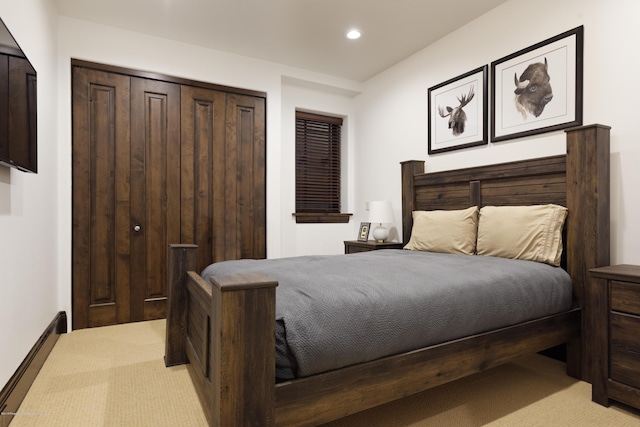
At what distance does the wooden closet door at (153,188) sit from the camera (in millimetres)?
3352

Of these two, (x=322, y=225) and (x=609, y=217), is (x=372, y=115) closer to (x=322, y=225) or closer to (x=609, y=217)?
(x=322, y=225)

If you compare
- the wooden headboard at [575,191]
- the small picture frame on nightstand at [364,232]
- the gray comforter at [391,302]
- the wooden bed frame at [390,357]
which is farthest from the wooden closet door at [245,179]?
the wooden headboard at [575,191]

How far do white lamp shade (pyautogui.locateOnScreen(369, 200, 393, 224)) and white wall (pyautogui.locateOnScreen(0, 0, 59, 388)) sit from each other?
280 centimetres

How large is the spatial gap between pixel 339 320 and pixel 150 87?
309 cm

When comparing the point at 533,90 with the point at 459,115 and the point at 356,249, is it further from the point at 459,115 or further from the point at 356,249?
the point at 356,249

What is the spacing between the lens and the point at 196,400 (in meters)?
1.91

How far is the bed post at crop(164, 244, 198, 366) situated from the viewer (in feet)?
7.50

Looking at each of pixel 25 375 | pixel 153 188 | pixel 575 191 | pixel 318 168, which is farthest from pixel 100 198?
pixel 575 191

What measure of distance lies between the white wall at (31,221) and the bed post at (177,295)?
29.6 inches

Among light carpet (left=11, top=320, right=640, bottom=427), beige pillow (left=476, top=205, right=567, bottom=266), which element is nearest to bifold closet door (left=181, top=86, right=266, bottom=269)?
light carpet (left=11, top=320, right=640, bottom=427)

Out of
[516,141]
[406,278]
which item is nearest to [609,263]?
[516,141]

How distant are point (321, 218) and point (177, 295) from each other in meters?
2.48

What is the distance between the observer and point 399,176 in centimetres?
401

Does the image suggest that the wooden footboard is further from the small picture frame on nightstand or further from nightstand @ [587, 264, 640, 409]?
the small picture frame on nightstand
